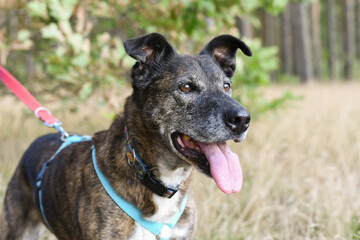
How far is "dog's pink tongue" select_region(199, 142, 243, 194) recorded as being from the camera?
2287mm

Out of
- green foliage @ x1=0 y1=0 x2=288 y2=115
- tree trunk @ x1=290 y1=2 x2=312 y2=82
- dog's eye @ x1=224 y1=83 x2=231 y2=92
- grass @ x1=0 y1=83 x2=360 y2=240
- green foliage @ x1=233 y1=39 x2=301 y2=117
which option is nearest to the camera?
dog's eye @ x1=224 y1=83 x2=231 y2=92

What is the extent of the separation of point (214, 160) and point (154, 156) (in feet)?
1.28

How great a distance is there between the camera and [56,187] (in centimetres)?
274

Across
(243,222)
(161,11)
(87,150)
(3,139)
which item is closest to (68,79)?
(161,11)

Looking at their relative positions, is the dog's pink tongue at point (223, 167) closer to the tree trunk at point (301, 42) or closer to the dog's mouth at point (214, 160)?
the dog's mouth at point (214, 160)

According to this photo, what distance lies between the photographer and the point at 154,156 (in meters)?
2.46

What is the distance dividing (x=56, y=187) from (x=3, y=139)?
14.2ft

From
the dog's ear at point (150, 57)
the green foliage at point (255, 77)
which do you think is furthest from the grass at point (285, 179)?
the dog's ear at point (150, 57)

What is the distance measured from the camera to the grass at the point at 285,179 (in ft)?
11.8

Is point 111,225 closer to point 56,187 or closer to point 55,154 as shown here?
point 56,187

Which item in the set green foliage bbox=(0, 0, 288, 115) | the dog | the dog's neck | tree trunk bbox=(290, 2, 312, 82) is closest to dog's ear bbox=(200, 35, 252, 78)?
the dog

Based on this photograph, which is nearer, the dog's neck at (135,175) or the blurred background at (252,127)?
the dog's neck at (135,175)

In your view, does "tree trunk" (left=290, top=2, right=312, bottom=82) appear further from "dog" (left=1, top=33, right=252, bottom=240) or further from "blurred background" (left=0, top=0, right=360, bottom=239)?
"dog" (left=1, top=33, right=252, bottom=240)

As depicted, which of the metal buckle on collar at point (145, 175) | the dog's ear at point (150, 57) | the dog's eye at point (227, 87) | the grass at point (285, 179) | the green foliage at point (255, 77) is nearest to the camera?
the metal buckle on collar at point (145, 175)
